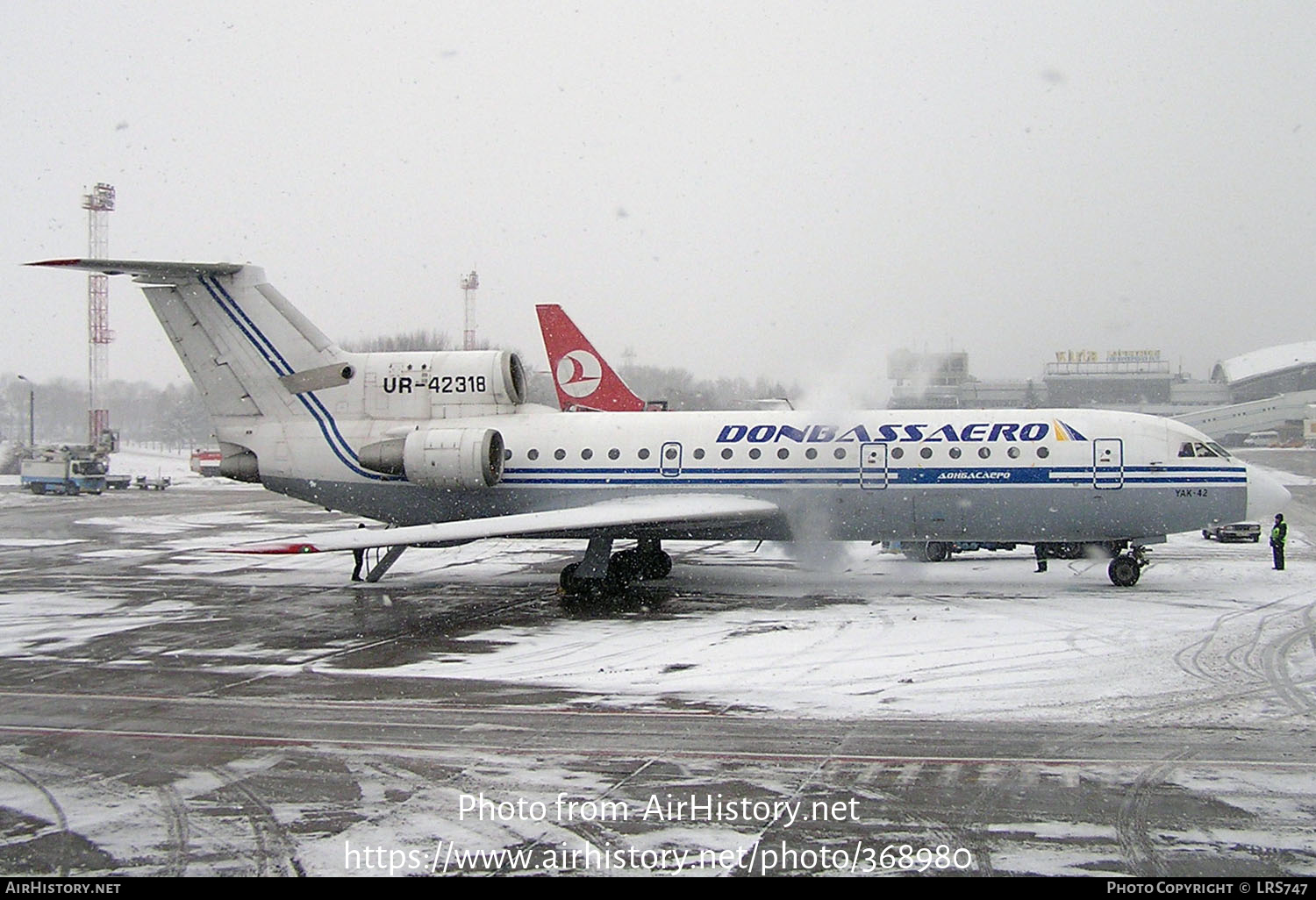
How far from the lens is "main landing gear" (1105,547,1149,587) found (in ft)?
63.7

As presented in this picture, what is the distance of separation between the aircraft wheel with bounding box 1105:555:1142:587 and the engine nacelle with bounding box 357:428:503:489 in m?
12.1

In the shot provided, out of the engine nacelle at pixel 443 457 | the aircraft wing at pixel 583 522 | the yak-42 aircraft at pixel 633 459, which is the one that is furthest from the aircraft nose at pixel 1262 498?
the engine nacelle at pixel 443 457

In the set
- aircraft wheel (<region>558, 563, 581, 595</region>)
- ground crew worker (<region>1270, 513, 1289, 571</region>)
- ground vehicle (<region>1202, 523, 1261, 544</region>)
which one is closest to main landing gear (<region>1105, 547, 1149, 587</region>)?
ground crew worker (<region>1270, 513, 1289, 571</region>)

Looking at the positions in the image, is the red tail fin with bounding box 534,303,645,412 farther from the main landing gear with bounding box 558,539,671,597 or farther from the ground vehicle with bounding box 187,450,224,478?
the ground vehicle with bounding box 187,450,224,478

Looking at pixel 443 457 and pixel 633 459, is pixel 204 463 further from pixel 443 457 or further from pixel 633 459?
pixel 633 459

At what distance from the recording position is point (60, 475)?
54.4m

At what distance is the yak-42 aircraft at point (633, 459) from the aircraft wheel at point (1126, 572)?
0.06 m

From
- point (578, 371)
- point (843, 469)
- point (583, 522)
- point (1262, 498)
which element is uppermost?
point (578, 371)

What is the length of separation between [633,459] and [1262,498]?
38.2ft

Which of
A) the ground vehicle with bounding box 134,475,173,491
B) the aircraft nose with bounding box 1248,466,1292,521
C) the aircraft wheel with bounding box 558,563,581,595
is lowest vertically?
the aircraft wheel with bounding box 558,563,581,595

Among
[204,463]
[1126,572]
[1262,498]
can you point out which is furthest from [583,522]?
[204,463]

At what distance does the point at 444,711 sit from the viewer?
10.9m

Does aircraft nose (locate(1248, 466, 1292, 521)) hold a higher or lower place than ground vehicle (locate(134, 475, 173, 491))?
higher
